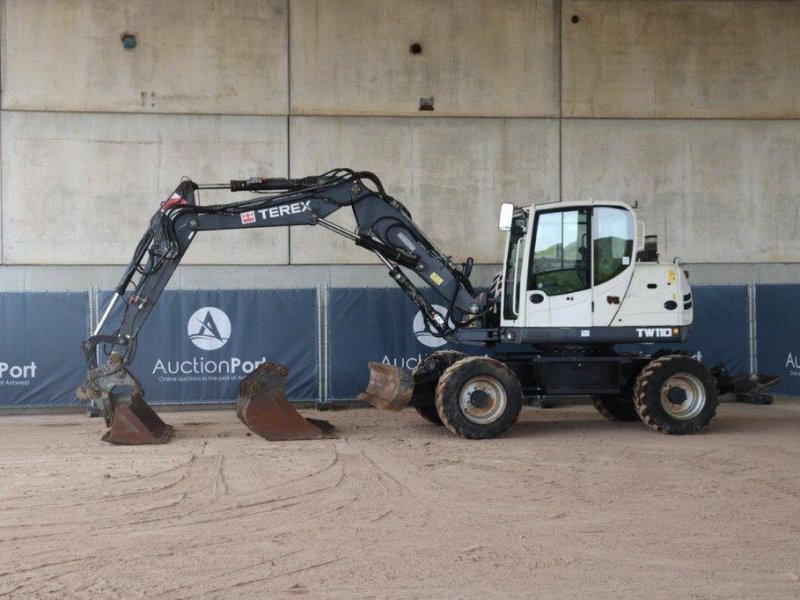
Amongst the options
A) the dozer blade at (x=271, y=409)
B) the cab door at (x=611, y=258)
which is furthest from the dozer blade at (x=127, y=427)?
the cab door at (x=611, y=258)

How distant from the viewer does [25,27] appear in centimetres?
1680

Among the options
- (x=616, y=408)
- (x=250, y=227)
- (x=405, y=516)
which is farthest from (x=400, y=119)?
(x=405, y=516)

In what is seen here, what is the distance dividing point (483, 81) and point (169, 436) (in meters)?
9.03

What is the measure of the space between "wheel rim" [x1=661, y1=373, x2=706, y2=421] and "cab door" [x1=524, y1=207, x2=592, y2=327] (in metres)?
1.45

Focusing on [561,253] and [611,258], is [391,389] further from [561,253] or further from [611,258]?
[611,258]

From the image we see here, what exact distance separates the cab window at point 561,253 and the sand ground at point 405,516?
6.89ft

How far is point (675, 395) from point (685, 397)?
154mm

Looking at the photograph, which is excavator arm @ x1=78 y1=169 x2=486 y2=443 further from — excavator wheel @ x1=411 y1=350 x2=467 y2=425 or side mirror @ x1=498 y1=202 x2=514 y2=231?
side mirror @ x1=498 y1=202 x2=514 y2=231

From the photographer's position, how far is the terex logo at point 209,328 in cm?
1598

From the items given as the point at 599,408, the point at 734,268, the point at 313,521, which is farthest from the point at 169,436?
the point at 734,268

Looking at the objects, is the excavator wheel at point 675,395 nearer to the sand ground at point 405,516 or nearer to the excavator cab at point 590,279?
the sand ground at point 405,516

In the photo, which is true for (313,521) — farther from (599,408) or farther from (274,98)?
(274,98)

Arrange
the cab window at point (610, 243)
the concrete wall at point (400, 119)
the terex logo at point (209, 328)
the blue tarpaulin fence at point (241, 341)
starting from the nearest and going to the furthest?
the cab window at point (610, 243) → the blue tarpaulin fence at point (241, 341) → the terex logo at point (209, 328) → the concrete wall at point (400, 119)

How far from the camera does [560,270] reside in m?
12.9
